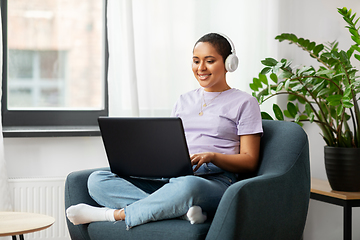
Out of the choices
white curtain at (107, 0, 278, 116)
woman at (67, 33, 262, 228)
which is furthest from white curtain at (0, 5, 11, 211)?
woman at (67, 33, 262, 228)

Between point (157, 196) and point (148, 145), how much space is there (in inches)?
6.6

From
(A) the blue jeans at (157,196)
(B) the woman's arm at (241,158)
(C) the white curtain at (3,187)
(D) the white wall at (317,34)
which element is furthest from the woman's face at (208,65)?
(C) the white curtain at (3,187)

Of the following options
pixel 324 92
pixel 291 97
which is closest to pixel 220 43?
pixel 324 92

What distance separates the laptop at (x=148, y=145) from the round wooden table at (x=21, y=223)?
352 mm

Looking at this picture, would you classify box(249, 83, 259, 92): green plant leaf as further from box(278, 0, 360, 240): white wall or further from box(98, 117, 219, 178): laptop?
box(98, 117, 219, 178): laptop

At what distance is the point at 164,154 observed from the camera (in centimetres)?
133

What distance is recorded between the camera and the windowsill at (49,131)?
2100mm

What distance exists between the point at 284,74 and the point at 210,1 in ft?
2.17

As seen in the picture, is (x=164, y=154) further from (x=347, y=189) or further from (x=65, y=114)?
(x=65, y=114)

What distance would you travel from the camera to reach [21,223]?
1.44 metres

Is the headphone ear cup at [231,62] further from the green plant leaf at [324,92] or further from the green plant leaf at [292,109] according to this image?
the green plant leaf at [292,109]

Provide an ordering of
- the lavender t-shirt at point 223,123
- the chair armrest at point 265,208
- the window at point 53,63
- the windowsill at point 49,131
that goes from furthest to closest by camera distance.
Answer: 1. the window at point 53,63
2. the windowsill at point 49,131
3. the lavender t-shirt at point 223,123
4. the chair armrest at point 265,208

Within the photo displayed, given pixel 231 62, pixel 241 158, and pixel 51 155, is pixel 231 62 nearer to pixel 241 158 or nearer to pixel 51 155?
pixel 241 158

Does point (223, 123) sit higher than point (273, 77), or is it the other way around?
point (273, 77)
